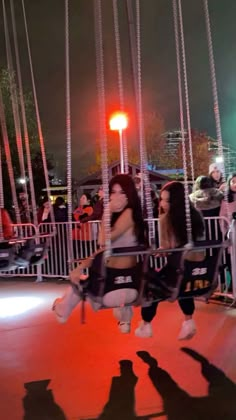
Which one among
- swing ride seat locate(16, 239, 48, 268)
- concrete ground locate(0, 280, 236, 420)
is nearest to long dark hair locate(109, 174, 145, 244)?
concrete ground locate(0, 280, 236, 420)

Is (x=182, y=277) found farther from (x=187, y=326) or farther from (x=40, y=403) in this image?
(x=40, y=403)

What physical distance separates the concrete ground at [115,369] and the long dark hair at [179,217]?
3.60 feet

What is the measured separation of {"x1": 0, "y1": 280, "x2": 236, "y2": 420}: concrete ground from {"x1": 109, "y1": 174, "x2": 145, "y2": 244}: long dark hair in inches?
45.6

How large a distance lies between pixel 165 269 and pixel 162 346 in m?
0.93

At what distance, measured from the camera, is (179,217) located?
5141mm

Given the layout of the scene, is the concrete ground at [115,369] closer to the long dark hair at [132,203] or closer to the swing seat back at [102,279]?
the swing seat back at [102,279]

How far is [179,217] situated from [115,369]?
1472 millimetres

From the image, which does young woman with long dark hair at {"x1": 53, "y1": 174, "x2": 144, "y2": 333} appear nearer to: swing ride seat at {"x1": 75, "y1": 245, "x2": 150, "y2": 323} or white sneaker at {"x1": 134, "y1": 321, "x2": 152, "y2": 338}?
swing ride seat at {"x1": 75, "y1": 245, "x2": 150, "y2": 323}

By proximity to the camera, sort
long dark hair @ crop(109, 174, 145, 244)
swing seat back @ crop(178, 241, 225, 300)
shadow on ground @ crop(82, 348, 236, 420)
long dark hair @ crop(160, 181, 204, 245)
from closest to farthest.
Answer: shadow on ground @ crop(82, 348, 236, 420)
swing seat back @ crop(178, 241, 225, 300)
long dark hair @ crop(109, 174, 145, 244)
long dark hair @ crop(160, 181, 204, 245)

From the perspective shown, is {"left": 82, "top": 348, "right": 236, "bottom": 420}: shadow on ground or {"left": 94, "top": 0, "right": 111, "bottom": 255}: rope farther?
{"left": 94, "top": 0, "right": 111, "bottom": 255}: rope

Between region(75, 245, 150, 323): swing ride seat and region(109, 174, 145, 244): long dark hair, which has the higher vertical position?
region(109, 174, 145, 244): long dark hair

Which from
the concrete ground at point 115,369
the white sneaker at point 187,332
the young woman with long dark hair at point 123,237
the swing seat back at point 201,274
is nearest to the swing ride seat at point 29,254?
the concrete ground at point 115,369

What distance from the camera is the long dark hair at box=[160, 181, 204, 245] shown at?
5.12m

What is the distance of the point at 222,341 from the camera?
18.1 ft
